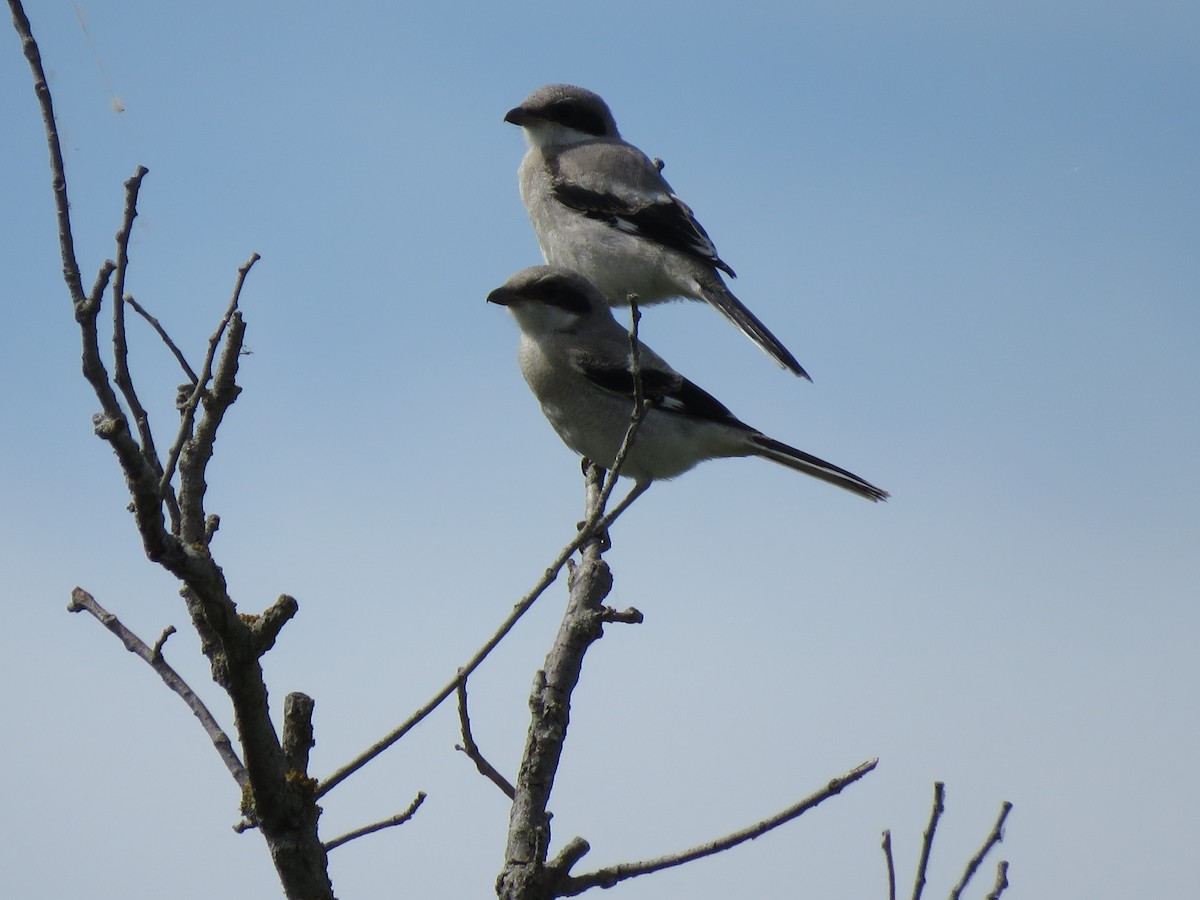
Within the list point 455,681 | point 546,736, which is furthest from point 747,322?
point 455,681

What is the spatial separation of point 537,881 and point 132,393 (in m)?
1.35

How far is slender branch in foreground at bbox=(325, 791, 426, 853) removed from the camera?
2.91 meters

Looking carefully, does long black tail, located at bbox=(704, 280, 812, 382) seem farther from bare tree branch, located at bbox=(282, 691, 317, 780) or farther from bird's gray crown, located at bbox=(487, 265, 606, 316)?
bare tree branch, located at bbox=(282, 691, 317, 780)

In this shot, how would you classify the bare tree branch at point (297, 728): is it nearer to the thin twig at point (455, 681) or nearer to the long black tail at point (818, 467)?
the thin twig at point (455, 681)

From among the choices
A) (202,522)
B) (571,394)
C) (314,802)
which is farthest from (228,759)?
(571,394)

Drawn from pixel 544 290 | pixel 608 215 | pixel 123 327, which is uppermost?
pixel 608 215

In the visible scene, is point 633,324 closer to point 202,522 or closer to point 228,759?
point 202,522

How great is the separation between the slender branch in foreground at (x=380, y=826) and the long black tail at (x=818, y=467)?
280 cm

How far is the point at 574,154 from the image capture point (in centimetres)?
696

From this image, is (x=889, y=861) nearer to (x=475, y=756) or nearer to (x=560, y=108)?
(x=475, y=756)

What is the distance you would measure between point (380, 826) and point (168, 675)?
0.59 metres

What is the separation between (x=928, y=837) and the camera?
265 centimetres

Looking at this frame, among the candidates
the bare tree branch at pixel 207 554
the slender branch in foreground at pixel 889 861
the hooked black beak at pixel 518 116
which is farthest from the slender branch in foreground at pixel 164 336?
the hooked black beak at pixel 518 116

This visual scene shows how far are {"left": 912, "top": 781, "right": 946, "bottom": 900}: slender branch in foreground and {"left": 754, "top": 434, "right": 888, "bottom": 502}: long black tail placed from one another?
2855mm
